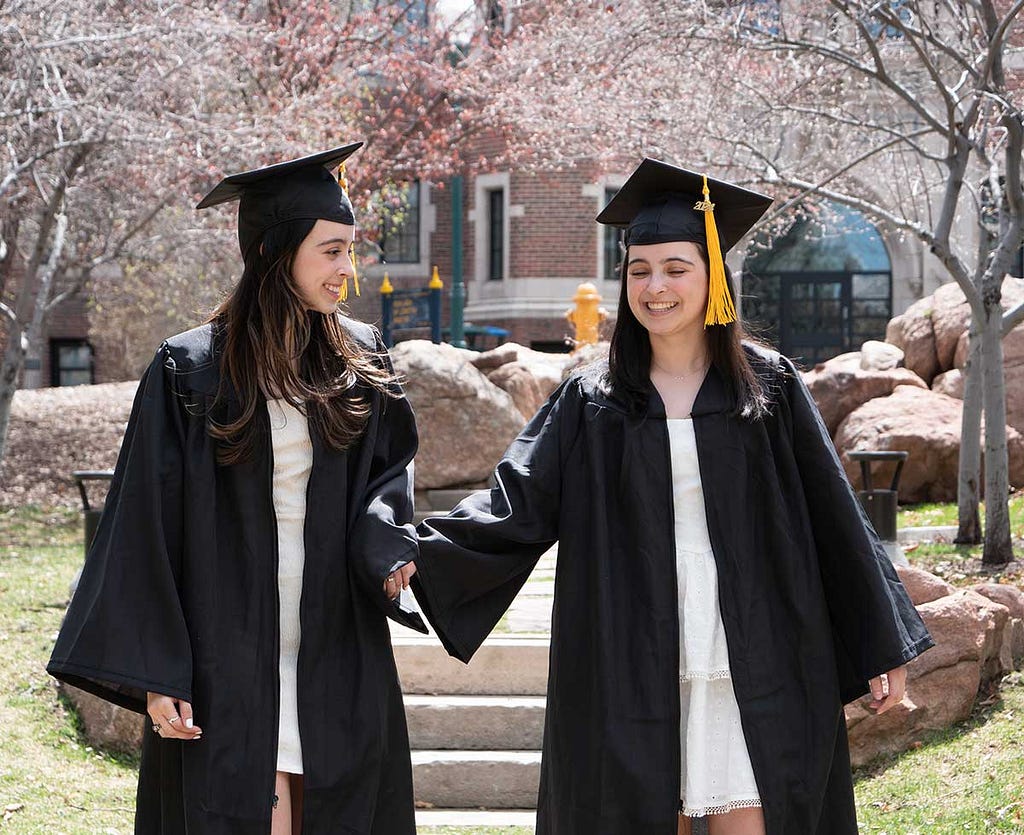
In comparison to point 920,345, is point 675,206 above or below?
above

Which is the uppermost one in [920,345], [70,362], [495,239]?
[495,239]

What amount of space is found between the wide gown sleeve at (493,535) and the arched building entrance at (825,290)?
63.6 feet

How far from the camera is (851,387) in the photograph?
12219 mm

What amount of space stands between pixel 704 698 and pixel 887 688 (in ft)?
1.57

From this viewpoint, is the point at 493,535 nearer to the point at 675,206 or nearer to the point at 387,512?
the point at 387,512

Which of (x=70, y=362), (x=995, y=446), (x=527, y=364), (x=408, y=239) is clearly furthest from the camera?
(x=70, y=362)

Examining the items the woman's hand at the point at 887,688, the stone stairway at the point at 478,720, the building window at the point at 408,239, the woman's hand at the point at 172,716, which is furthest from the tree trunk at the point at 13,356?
the building window at the point at 408,239

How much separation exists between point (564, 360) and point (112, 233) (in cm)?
467

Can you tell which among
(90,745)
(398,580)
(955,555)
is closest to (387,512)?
(398,580)

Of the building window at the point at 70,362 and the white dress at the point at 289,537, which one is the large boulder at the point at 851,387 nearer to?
the white dress at the point at 289,537

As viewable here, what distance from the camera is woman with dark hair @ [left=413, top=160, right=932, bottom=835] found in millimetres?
3070

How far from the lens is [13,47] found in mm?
8461

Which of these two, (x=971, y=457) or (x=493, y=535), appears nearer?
(x=493, y=535)

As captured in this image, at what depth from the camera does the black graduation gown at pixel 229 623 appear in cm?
297
